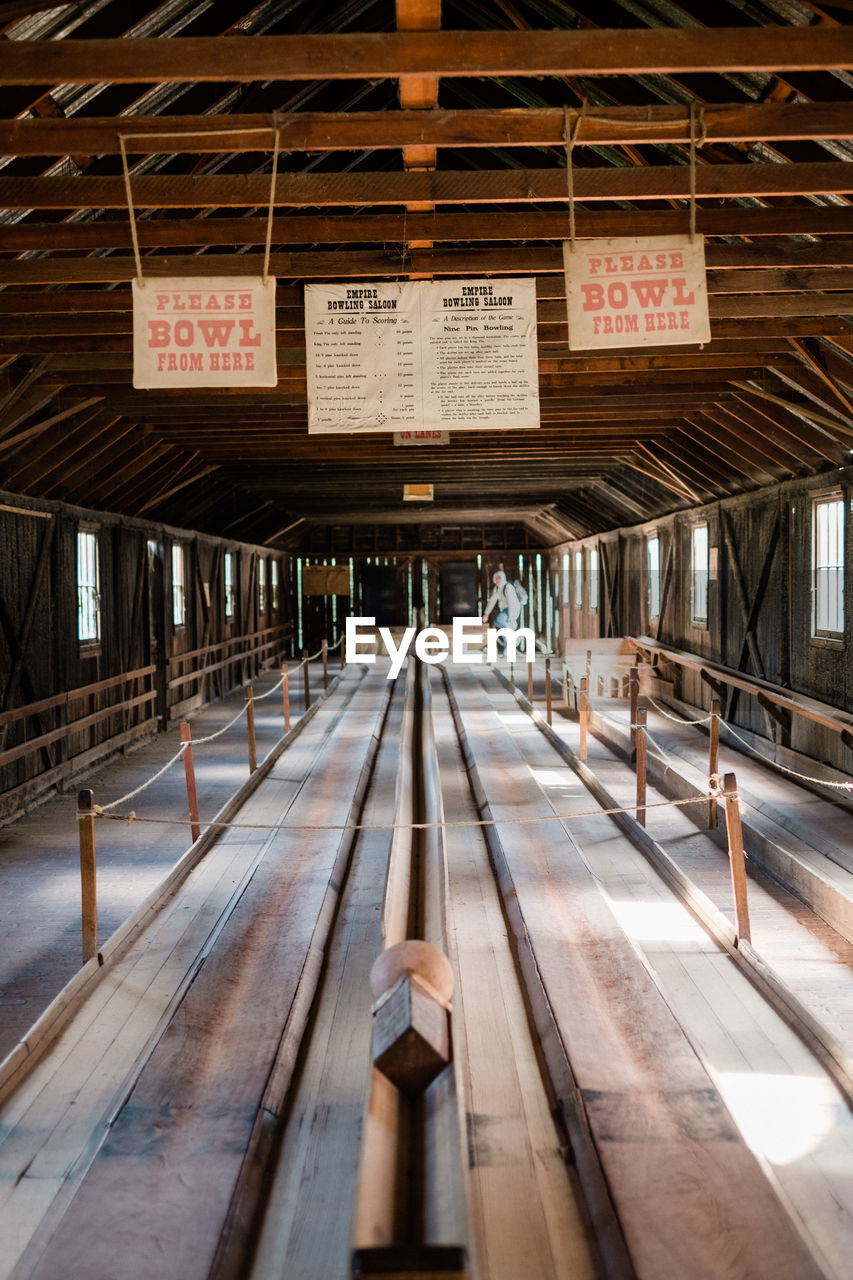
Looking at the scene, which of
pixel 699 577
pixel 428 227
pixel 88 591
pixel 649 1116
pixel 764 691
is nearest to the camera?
pixel 649 1116


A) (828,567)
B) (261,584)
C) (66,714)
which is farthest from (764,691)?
(261,584)

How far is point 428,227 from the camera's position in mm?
5844

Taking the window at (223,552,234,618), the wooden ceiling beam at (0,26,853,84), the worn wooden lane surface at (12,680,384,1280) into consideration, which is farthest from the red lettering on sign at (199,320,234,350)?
the window at (223,552,234,618)

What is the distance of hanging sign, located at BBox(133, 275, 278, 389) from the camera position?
16.6 feet

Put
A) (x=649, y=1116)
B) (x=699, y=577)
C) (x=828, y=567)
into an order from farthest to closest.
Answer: (x=699, y=577), (x=828, y=567), (x=649, y=1116)

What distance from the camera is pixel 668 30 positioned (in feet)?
13.8

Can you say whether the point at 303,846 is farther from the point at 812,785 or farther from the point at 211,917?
the point at 812,785

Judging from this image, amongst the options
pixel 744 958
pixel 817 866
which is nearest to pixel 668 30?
pixel 744 958

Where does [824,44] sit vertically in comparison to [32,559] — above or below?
above

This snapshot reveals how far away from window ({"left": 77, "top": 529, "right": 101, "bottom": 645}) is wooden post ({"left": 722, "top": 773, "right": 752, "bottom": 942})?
8.41 m

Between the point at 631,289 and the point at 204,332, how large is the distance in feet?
7.05

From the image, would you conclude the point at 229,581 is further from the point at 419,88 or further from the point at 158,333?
the point at 419,88

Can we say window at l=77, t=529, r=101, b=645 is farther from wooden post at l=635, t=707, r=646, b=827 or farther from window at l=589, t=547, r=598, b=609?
window at l=589, t=547, r=598, b=609

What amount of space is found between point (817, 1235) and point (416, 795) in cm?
779
